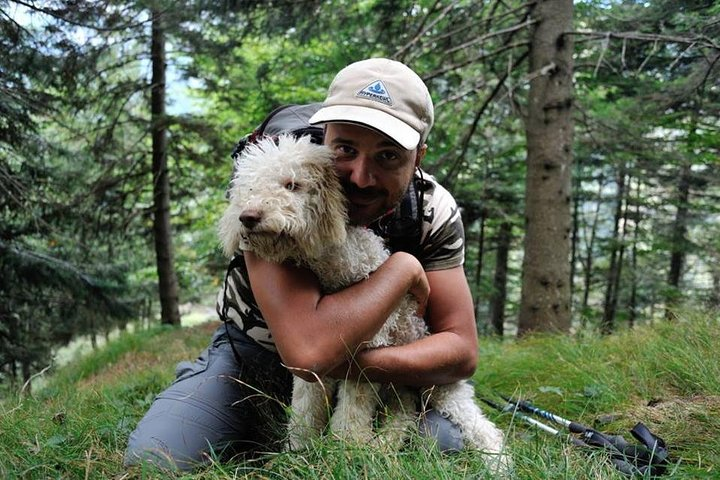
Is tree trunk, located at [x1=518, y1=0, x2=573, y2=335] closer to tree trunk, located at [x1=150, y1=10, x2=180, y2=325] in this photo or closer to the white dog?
the white dog

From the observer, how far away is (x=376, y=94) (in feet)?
7.72

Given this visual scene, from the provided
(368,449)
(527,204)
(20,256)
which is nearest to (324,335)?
(368,449)

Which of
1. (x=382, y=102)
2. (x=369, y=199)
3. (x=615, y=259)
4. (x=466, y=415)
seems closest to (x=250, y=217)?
(x=369, y=199)

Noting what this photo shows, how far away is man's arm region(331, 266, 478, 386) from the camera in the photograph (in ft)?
7.68

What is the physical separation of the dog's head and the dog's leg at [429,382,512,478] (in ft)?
3.60

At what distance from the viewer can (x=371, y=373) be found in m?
2.34

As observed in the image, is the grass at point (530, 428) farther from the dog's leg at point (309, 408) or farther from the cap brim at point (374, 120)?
the cap brim at point (374, 120)

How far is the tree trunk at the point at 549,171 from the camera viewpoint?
611cm

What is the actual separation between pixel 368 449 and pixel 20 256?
794 cm

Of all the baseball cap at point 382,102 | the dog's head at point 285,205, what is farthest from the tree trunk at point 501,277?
the dog's head at point 285,205

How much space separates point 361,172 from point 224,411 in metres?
1.70

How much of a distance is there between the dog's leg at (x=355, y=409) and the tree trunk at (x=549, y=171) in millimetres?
4393

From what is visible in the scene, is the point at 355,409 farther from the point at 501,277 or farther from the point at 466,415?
the point at 501,277

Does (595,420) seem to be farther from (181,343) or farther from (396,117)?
(181,343)
